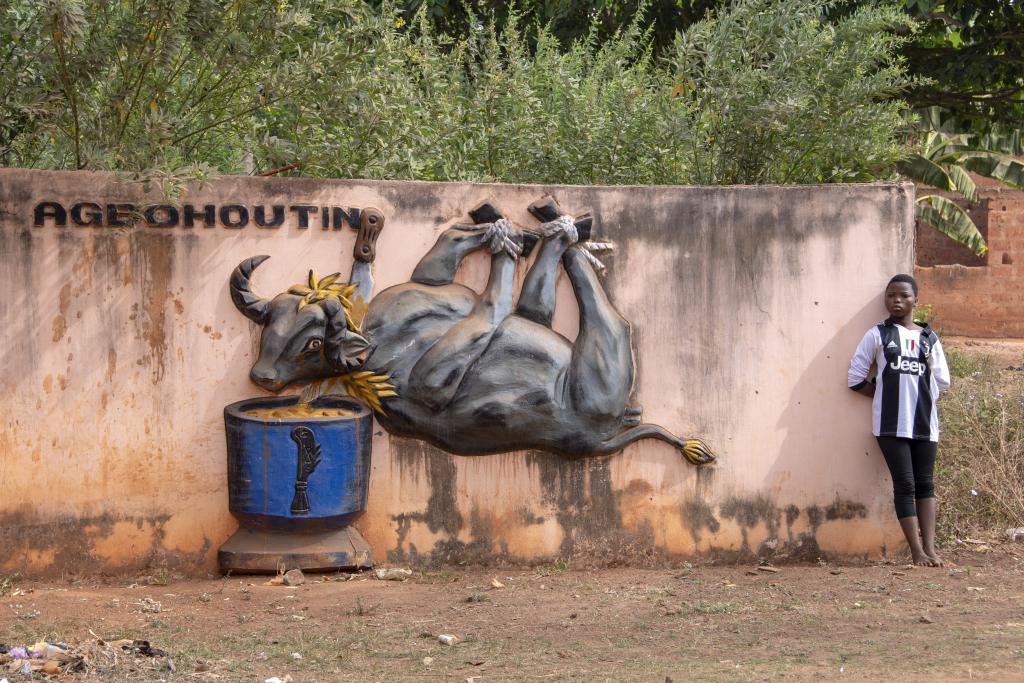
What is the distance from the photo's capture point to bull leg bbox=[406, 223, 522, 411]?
6.25 meters

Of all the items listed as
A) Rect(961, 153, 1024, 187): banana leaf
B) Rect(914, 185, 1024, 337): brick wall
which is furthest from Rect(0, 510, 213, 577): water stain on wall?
Rect(961, 153, 1024, 187): banana leaf

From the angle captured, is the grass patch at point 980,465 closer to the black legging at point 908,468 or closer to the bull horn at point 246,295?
the black legging at point 908,468

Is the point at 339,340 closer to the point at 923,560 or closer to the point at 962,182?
the point at 923,560

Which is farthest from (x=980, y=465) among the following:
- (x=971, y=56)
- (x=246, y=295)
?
(x=971, y=56)

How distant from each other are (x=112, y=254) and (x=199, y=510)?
4.47ft

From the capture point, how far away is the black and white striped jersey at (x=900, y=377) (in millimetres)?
6500

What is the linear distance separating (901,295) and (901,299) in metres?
0.02

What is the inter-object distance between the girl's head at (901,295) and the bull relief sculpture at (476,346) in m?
1.44

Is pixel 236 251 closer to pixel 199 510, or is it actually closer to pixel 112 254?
pixel 112 254

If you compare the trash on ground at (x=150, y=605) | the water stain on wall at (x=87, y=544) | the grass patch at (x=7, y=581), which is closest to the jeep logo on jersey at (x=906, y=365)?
the water stain on wall at (x=87, y=544)

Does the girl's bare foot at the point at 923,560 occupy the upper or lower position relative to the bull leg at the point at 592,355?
lower

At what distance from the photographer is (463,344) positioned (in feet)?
20.6

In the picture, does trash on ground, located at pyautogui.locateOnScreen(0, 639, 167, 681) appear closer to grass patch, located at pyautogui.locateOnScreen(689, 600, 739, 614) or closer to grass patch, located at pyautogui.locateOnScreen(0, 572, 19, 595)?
grass patch, located at pyautogui.locateOnScreen(0, 572, 19, 595)

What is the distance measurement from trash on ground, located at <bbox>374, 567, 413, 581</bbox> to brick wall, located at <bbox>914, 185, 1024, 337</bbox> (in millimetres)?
15958
